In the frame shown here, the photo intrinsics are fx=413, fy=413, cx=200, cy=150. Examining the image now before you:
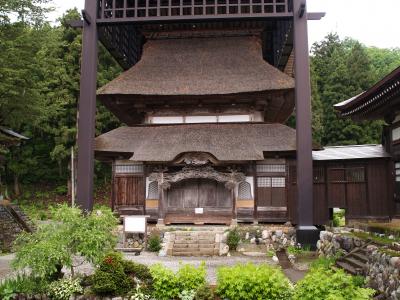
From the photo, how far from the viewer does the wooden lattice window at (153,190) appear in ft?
68.0

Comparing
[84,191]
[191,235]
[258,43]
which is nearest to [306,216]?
[191,235]

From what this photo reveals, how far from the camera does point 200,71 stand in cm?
2305

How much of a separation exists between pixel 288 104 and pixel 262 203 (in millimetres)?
6870

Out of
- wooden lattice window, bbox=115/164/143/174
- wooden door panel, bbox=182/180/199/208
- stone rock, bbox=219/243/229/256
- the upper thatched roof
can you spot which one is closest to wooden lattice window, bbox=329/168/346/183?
the upper thatched roof

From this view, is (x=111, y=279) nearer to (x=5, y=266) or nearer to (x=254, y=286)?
(x=254, y=286)

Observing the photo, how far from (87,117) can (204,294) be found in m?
11.6

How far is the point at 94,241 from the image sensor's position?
10.1m

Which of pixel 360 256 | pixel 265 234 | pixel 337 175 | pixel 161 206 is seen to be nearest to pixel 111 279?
pixel 360 256

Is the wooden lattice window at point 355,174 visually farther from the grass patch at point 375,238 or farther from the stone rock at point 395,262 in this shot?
the stone rock at point 395,262

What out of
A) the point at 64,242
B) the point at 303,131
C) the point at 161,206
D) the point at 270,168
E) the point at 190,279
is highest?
the point at 303,131

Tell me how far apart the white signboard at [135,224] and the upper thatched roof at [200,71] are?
7000 mm

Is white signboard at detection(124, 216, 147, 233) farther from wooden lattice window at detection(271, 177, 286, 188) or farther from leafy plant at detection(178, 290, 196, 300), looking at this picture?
leafy plant at detection(178, 290, 196, 300)

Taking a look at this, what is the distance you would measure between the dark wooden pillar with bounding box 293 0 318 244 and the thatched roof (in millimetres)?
1876

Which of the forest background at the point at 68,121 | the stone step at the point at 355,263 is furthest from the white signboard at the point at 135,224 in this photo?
the forest background at the point at 68,121
